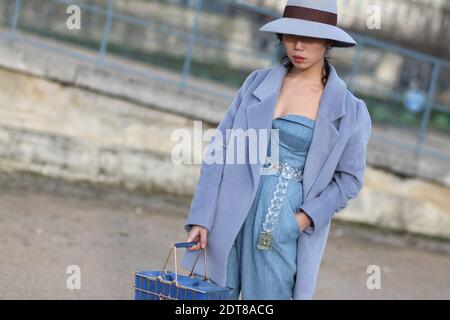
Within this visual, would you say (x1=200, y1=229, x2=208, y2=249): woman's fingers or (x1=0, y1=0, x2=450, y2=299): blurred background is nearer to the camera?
(x1=200, y1=229, x2=208, y2=249): woman's fingers

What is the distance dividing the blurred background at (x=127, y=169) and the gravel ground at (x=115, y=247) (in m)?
0.02

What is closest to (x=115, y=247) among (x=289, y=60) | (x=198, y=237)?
(x=198, y=237)

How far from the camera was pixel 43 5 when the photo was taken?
42.4 ft

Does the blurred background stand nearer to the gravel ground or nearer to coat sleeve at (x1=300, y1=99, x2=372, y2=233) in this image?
the gravel ground

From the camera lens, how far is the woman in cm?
441

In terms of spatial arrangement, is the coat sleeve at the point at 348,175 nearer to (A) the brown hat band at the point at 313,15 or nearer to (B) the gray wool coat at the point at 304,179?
(B) the gray wool coat at the point at 304,179

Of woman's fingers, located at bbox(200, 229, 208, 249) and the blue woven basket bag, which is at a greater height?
woman's fingers, located at bbox(200, 229, 208, 249)

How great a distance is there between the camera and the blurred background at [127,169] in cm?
802

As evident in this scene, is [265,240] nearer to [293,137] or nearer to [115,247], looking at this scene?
[293,137]

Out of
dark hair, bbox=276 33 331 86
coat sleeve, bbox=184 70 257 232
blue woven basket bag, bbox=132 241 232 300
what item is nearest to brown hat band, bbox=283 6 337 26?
dark hair, bbox=276 33 331 86
